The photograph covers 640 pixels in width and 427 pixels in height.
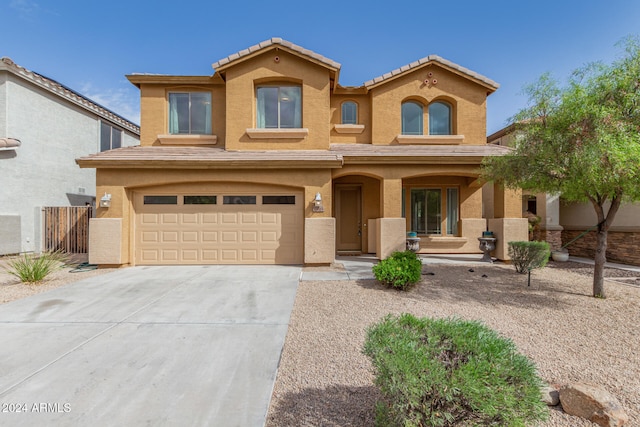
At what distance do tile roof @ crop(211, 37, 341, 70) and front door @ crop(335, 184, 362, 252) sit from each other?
4741mm

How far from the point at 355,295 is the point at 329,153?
5.20 m

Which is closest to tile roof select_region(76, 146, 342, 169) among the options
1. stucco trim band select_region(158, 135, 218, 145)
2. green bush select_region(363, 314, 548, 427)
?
stucco trim band select_region(158, 135, 218, 145)

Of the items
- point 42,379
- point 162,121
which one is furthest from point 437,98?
point 42,379

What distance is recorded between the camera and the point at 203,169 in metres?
9.60

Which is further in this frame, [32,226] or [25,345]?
[32,226]

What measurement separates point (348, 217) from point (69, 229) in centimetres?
1162

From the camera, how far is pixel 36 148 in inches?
492

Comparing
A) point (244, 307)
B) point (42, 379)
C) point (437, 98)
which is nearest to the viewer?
point (42, 379)

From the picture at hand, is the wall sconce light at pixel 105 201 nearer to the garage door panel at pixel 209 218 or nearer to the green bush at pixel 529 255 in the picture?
the garage door panel at pixel 209 218

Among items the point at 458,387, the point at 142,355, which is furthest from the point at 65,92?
the point at 458,387

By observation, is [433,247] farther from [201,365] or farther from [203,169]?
[201,365]

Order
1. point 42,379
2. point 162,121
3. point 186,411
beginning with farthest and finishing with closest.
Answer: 1. point 162,121
2. point 42,379
3. point 186,411

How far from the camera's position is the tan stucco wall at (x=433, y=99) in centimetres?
1152

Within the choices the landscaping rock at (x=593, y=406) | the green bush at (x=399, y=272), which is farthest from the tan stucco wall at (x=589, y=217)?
the landscaping rock at (x=593, y=406)
